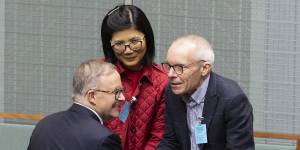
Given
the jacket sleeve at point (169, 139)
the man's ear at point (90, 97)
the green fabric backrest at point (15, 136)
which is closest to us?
the man's ear at point (90, 97)

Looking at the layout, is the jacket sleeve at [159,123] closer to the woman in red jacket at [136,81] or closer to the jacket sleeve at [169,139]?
the woman in red jacket at [136,81]

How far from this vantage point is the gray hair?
Answer: 3885 millimetres

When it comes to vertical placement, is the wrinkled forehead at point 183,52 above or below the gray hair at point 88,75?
above

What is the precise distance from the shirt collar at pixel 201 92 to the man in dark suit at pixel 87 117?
571mm

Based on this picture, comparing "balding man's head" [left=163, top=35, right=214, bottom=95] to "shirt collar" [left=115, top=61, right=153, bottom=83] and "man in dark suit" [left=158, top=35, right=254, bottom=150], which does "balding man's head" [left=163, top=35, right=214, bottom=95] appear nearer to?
"man in dark suit" [left=158, top=35, right=254, bottom=150]

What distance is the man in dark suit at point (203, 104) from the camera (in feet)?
14.2

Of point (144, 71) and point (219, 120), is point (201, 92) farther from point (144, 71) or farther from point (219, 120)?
point (144, 71)

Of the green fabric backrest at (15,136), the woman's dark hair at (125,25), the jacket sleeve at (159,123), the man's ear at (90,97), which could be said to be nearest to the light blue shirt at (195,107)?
the jacket sleeve at (159,123)

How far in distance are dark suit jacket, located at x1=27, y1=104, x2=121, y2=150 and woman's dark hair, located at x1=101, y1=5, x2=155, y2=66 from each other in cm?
99

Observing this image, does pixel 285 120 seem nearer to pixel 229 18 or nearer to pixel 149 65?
pixel 229 18

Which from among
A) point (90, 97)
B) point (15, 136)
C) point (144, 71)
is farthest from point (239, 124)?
point (15, 136)

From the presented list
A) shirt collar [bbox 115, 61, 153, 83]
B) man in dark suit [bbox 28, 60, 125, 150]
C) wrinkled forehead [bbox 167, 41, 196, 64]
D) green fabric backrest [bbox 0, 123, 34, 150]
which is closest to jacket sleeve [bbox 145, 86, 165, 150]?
shirt collar [bbox 115, 61, 153, 83]

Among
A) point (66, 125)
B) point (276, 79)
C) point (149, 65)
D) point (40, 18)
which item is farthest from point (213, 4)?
point (66, 125)

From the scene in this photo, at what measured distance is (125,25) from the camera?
4.75 metres
